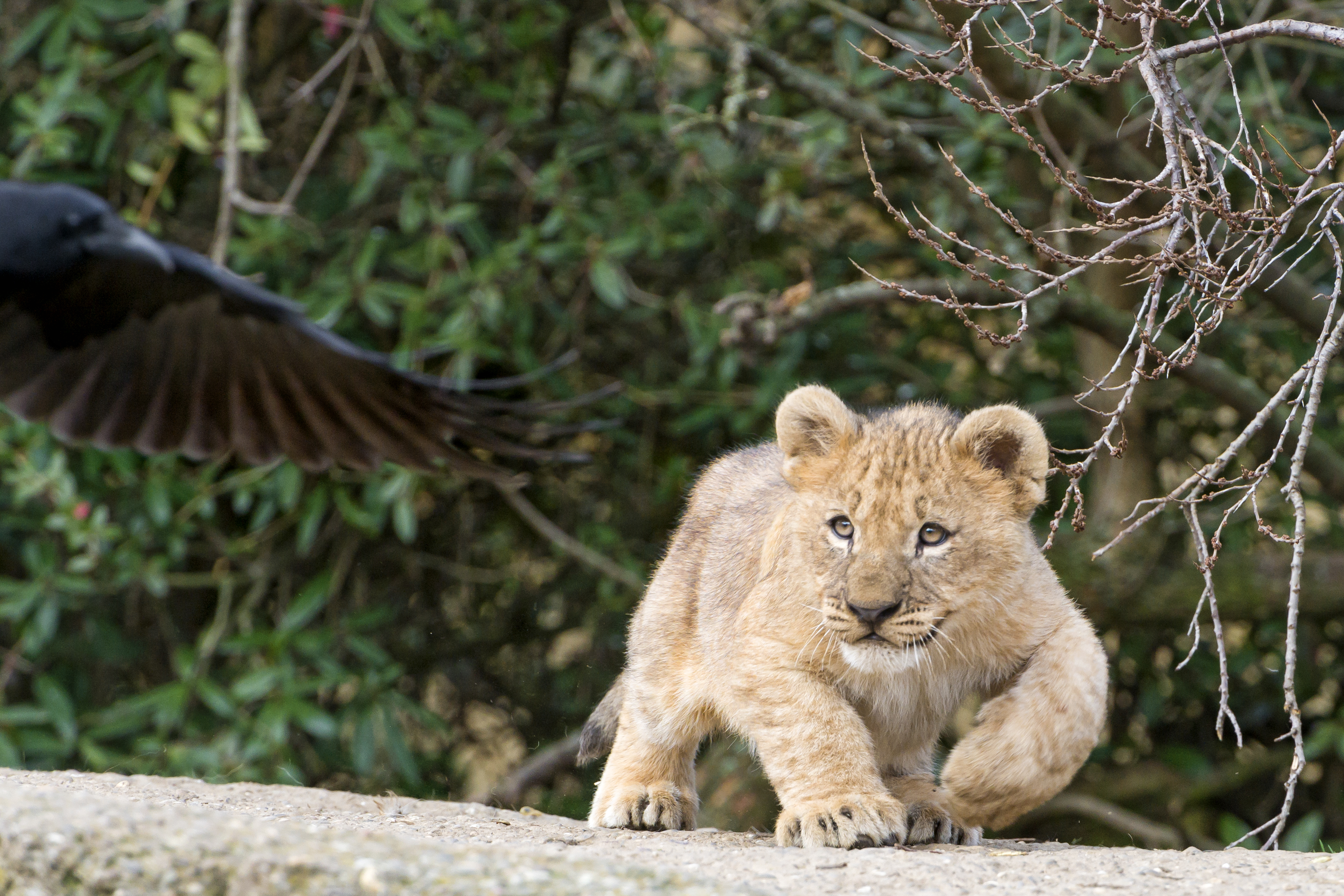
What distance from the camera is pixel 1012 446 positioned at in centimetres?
350

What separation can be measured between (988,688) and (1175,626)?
2996mm

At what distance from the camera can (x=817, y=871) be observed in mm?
2855

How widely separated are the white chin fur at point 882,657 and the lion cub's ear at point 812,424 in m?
0.55

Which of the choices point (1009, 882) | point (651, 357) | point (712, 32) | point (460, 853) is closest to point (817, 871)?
point (1009, 882)

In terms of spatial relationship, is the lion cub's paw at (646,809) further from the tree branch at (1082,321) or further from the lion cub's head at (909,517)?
the tree branch at (1082,321)

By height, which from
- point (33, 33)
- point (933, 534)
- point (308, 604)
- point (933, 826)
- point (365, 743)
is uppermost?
point (33, 33)

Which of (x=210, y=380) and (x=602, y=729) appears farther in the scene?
(x=210, y=380)

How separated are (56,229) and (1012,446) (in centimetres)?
373

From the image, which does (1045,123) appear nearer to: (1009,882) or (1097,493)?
(1097,493)

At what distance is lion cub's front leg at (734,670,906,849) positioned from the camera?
318cm

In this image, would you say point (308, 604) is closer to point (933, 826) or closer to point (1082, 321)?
point (1082, 321)

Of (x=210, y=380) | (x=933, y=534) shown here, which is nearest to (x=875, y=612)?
(x=933, y=534)

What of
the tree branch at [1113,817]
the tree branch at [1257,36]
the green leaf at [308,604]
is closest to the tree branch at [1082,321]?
the tree branch at [1113,817]

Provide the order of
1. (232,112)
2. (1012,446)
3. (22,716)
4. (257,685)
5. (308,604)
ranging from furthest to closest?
(308,604) → (22,716) → (257,685) → (232,112) → (1012,446)
